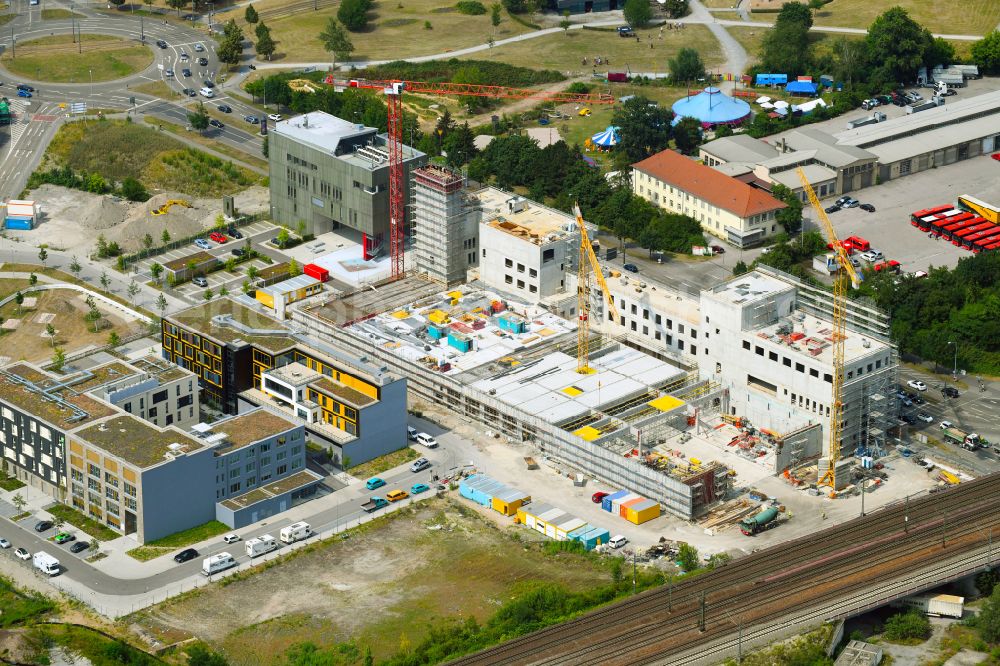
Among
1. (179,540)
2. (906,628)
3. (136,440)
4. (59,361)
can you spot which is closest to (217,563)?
(179,540)

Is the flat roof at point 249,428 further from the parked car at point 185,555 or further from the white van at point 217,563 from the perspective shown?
the white van at point 217,563

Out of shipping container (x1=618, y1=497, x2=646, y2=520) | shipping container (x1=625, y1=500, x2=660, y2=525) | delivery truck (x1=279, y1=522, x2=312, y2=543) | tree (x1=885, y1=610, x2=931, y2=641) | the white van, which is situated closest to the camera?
tree (x1=885, y1=610, x2=931, y2=641)

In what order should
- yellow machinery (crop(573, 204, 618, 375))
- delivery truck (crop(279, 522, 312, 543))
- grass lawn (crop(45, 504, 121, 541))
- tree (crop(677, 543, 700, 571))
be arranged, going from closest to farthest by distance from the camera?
tree (crop(677, 543, 700, 571)) → delivery truck (crop(279, 522, 312, 543)) → grass lawn (crop(45, 504, 121, 541)) → yellow machinery (crop(573, 204, 618, 375))

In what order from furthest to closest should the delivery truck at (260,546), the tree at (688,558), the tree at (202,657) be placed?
the delivery truck at (260,546) → the tree at (688,558) → the tree at (202,657)

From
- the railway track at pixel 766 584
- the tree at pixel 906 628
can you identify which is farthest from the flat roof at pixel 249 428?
the tree at pixel 906 628

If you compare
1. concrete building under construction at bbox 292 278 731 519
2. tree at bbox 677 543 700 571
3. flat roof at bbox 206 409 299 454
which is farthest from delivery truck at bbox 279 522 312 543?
tree at bbox 677 543 700 571

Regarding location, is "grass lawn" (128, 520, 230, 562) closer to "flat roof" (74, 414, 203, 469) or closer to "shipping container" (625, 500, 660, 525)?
"flat roof" (74, 414, 203, 469)

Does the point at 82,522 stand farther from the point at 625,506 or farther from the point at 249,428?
the point at 625,506
